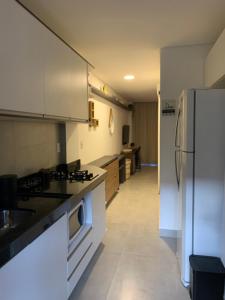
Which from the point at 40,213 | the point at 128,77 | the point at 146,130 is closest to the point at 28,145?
the point at 40,213

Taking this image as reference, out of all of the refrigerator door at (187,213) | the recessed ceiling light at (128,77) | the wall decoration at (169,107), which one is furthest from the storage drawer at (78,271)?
the recessed ceiling light at (128,77)

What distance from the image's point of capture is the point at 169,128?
3.26 meters

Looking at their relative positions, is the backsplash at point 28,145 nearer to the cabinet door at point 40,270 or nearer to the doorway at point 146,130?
the cabinet door at point 40,270

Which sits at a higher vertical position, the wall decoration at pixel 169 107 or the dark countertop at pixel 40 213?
the wall decoration at pixel 169 107

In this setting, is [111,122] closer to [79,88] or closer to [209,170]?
[79,88]

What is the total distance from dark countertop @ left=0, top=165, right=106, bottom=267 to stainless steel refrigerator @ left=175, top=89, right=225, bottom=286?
3.14 feet

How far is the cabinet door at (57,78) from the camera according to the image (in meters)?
2.09

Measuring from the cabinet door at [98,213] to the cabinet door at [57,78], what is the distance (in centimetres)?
88

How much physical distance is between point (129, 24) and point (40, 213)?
1.95 meters

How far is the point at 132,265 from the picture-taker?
2.60 m

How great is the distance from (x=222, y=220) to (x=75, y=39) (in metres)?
2.42

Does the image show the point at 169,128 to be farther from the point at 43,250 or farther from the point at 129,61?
the point at 43,250

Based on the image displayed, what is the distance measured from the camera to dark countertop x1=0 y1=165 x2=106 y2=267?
1170 millimetres

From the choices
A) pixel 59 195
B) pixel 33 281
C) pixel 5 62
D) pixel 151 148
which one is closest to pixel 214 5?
pixel 5 62
